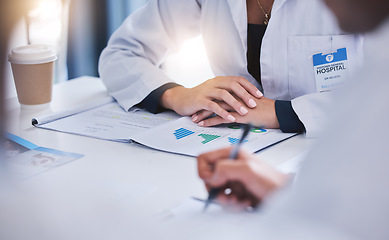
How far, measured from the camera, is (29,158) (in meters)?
0.95

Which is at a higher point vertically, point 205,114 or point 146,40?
point 146,40

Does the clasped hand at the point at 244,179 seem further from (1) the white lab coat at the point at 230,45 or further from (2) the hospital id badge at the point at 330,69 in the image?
(2) the hospital id badge at the point at 330,69

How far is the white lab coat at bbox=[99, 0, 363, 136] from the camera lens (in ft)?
3.85

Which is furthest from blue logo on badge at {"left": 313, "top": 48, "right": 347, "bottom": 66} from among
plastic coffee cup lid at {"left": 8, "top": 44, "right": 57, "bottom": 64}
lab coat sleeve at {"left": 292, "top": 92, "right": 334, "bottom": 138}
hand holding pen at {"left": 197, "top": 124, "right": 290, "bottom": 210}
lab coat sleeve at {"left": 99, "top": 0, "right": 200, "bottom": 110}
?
plastic coffee cup lid at {"left": 8, "top": 44, "right": 57, "bottom": 64}

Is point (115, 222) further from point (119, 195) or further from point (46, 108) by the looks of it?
point (46, 108)

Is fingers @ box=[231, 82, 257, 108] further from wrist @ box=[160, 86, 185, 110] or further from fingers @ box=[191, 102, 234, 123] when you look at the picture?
wrist @ box=[160, 86, 185, 110]

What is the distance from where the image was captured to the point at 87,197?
78 cm

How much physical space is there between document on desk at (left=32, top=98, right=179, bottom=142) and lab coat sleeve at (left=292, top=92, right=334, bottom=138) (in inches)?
12.6

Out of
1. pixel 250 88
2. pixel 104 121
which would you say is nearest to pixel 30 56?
pixel 104 121

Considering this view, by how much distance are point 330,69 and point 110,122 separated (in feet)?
1.84

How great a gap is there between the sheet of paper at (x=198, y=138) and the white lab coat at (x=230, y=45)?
0.11 m

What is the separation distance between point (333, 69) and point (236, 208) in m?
0.60

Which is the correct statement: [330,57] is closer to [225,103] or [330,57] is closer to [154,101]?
[225,103]

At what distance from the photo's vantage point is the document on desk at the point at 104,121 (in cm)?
109
